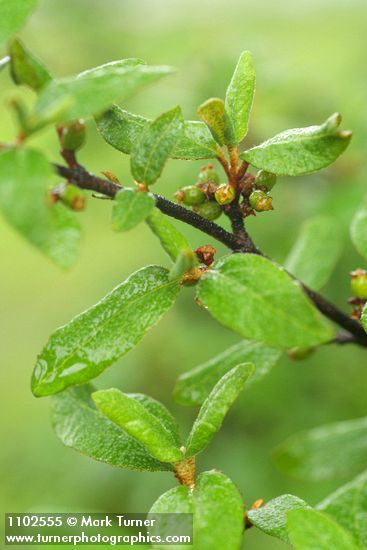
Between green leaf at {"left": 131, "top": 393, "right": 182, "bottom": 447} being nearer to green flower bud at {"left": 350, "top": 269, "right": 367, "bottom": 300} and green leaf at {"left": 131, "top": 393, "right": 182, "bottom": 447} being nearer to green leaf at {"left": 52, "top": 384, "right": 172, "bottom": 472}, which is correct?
green leaf at {"left": 52, "top": 384, "right": 172, "bottom": 472}

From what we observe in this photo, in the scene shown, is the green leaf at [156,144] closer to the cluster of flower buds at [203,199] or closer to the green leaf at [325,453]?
the cluster of flower buds at [203,199]

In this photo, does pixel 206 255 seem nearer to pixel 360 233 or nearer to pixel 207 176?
pixel 207 176

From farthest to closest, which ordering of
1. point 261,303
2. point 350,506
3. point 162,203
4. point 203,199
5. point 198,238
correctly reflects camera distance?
1. point 198,238
2. point 350,506
3. point 203,199
4. point 162,203
5. point 261,303

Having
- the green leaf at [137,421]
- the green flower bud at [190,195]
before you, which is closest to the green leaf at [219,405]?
the green leaf at [137,421]

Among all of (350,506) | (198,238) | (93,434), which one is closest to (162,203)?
(93,434)

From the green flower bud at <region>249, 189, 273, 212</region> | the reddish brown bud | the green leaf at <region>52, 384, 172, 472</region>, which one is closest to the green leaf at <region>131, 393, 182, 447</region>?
the green leaf at <region>52, 384, 172, 472</region>

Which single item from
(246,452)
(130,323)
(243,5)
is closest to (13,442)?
(246,452)

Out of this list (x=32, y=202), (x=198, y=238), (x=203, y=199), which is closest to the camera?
(x=32, y=202)
